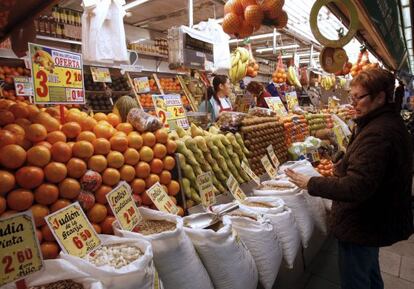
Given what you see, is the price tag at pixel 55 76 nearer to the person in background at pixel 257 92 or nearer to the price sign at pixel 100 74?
the price sign at pixel 100 74

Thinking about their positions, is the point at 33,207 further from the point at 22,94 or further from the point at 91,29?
the point at 22,94

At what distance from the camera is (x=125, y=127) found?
188cm

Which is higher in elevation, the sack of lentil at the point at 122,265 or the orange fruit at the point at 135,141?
the orange fruit at the point at 135,141

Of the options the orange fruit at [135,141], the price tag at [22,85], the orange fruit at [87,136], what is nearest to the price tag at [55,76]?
the orange fruit at [87,136]

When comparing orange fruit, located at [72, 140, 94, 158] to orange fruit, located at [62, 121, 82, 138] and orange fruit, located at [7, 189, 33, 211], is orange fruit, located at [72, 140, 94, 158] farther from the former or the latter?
orange fruit, located at [7, 189, 33, 211]

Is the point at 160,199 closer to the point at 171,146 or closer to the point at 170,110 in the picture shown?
the point at 171,146

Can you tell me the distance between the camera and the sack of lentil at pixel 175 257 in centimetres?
138

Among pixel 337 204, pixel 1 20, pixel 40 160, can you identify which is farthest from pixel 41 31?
pixel 337 204

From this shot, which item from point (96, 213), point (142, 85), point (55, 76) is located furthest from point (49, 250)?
point (142, 85)

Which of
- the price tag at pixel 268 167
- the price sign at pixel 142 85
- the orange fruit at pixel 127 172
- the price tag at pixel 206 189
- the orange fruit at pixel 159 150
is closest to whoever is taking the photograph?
the orange fruit at pixel 127 172

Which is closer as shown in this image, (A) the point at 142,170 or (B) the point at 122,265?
(B) the point at 122,265

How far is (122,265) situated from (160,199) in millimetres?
564

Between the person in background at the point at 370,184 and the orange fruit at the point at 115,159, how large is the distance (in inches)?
46.4

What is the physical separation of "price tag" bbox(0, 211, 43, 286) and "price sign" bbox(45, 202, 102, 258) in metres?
0.13
